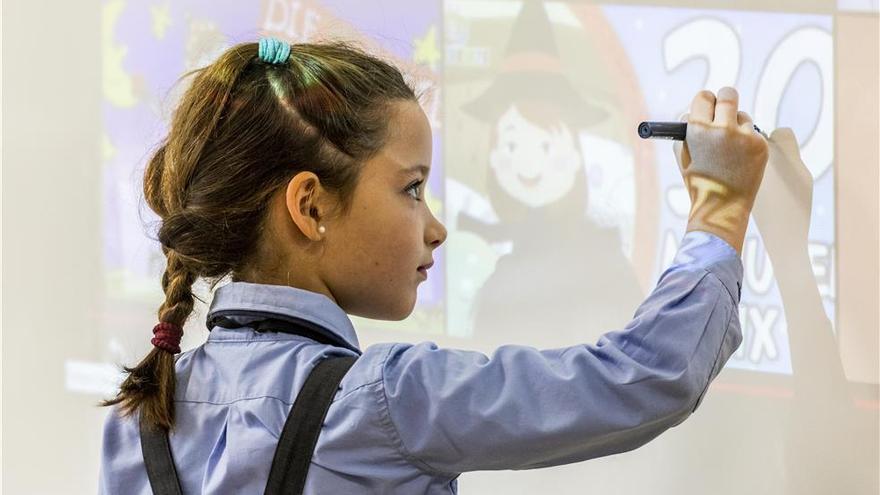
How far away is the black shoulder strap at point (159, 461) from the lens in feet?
2.64

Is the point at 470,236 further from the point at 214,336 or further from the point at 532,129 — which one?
the point at 214,336

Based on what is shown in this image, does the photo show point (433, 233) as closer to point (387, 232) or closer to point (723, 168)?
point (387, 232)

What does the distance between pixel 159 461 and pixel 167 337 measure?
9 centimetres

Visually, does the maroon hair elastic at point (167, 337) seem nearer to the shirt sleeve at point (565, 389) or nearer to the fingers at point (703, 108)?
the shirt sleeve at point (565, 389)

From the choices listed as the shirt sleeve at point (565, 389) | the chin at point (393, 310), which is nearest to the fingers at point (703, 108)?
the shirt sleeve at point (565, 389)

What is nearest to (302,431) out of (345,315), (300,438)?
(300,438)

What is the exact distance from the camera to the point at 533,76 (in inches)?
41.4

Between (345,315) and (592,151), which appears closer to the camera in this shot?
(345,315)

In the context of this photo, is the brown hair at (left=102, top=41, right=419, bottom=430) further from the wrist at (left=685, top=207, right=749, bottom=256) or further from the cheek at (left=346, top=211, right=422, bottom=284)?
the wrist at (left=685, top=207, right=749, bottom=256)

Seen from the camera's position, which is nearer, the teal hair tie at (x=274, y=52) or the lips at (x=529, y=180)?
the teal hair tie at (x=274, y=52)

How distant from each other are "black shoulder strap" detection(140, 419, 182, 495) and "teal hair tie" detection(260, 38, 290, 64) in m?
0.27

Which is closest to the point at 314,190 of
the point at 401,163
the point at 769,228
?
the point at 401,163

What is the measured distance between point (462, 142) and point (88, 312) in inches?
20.9

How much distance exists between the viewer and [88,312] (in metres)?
1.37
